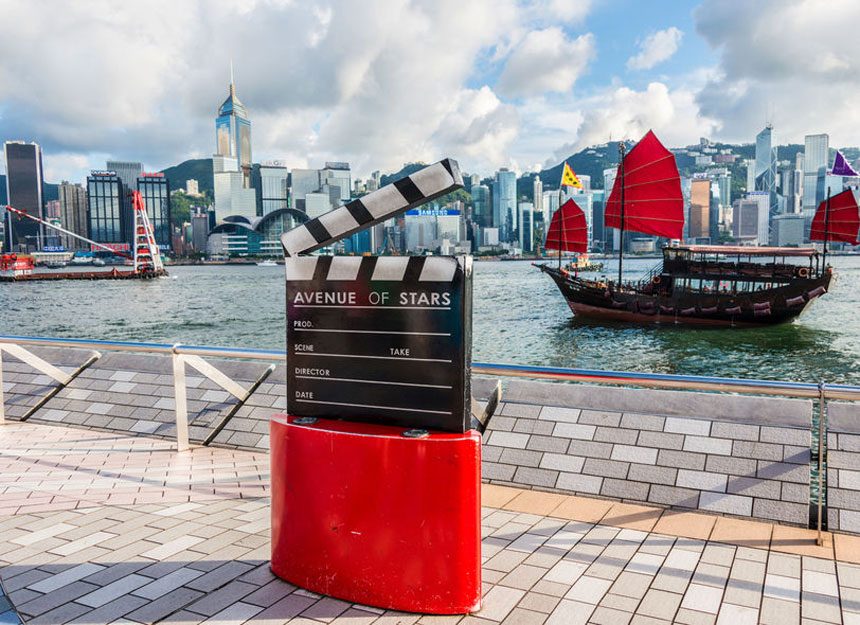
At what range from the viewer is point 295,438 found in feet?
10.6

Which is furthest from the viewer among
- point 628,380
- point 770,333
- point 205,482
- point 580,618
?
point 770,333

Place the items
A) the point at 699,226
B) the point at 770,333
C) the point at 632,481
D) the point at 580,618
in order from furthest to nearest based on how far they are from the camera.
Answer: the point at 699,226 → the point at 770,333 → the point at 632,481 → the point at 580,618

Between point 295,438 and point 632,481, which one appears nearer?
point 295,438

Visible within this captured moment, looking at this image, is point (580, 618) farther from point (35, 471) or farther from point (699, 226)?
point (699, 226)

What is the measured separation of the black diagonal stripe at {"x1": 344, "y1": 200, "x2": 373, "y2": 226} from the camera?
3293mm

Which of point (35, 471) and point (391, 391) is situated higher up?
point (391, 391)

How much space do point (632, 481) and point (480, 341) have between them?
3241cm

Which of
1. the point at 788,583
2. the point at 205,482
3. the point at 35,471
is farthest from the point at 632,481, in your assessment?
the point at 35,471

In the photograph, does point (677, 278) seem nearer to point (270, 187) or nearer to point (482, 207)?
point (482, 207)

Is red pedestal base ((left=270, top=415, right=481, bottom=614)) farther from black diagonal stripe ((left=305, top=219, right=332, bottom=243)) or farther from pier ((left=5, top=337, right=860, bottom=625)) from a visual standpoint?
black diagonal stripe ((left=305, top=219, right=332, bottom=243))

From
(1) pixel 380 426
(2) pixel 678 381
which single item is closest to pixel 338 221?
(1) pixel 380 426

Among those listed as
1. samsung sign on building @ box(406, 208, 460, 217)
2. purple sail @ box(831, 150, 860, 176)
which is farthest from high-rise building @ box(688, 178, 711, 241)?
samsung sign on building @ box(406, 208, 460, 217)

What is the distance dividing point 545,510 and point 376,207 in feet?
7.52

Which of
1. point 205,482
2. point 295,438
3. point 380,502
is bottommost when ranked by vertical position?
point 205,482
